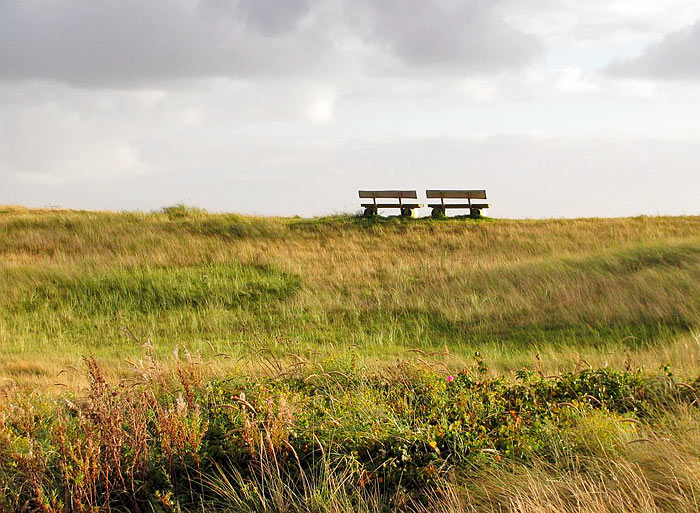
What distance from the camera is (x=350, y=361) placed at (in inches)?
267

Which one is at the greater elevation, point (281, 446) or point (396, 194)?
point (396, 194)

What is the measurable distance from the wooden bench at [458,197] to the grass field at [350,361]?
1267 mm

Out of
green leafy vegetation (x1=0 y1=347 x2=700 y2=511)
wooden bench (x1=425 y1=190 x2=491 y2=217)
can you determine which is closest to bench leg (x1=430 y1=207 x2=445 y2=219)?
wooden bench (x1=425 y1=190 x2=491 y2=217)

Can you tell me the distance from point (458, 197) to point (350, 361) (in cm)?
2023

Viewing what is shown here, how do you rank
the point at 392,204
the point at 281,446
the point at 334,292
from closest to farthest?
the point at 281,446 → the point at 334,292 → the point at 392,204

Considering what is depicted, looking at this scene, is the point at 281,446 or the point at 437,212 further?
the point at 437,212

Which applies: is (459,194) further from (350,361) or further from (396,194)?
(350,361)

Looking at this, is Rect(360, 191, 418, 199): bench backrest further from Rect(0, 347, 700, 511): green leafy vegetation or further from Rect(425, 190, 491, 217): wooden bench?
Rect(0, 347, 700, 511): green leafy vegetation

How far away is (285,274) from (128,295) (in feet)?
12.7

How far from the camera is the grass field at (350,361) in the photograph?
4203 mm

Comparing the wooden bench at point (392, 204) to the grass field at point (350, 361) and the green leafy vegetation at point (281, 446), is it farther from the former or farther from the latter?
the green leafy vegetation at point (281, 446)

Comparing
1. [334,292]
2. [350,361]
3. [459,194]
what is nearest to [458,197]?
[459,194]

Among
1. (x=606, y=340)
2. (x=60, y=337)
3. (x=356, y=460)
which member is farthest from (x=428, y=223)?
(x=356, y=460)

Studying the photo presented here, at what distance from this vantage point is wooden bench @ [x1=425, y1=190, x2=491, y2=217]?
2605 centimetres
